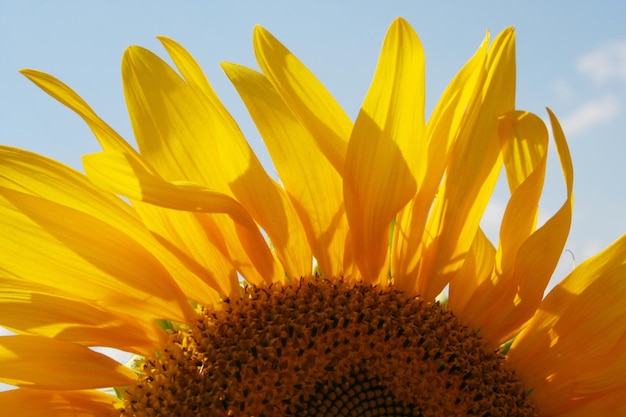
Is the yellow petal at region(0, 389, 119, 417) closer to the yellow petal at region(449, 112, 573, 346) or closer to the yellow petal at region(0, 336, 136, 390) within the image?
the yellow petal at region(0, 336, 136, 390)

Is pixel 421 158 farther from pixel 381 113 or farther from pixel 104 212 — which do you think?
pixel 104 212

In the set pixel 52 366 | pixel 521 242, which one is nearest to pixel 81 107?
pixel 52 366

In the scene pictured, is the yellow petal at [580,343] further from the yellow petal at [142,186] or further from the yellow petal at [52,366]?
the yellow petal at [52,366]

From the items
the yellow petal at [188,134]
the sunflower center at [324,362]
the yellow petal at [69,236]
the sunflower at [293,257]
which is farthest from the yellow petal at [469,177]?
the yellow petal at [69,236]

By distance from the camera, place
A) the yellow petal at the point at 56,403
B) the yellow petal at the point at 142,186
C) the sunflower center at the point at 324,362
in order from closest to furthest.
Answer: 1. the yellow petal at the point at 142,186
2. the sunflower center at the point at 324,362
3. the yellow petal at the point at 56,403

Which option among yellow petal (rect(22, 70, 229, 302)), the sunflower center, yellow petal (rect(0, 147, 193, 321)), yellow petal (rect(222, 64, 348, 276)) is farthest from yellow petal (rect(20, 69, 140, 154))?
the sunflower center

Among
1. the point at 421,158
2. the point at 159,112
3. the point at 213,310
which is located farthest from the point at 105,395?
the point at 421,158
